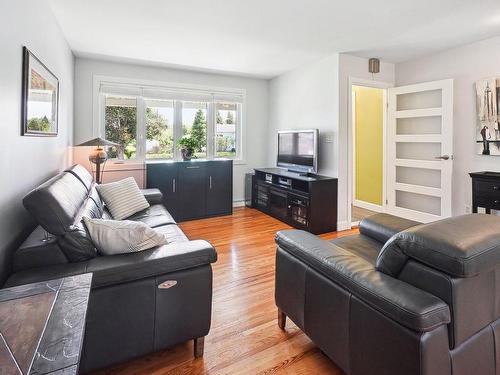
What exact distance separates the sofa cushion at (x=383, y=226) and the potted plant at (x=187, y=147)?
3251 millimetres

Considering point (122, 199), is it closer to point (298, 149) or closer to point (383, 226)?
point (383, 226)

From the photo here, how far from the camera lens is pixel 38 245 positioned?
1476 mm

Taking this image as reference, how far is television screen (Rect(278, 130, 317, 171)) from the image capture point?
Result: 4.38 metres

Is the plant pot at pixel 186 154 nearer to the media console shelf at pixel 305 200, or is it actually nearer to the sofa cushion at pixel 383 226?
the media console shelf at pixel 305 200

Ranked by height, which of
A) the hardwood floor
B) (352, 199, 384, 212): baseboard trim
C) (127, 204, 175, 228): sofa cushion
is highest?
(127, 204, 175, 228): sofa cushion

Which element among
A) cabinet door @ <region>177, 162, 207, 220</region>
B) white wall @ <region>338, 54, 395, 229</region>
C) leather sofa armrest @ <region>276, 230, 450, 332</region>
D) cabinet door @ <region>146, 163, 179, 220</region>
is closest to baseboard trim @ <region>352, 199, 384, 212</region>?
white wall @ <region>338, 54, 395, 229</region>

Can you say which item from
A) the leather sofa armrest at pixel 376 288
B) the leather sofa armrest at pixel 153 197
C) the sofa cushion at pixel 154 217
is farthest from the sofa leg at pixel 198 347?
the leather sofa armrest at pixel 153 197

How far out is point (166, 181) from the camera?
4.52 meters

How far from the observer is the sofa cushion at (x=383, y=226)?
6.81ft

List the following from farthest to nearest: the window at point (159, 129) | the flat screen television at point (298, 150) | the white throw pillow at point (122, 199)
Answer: the window at point (159, 129), the flat screen television at point (298, 150), the white throw pillow at point (122, 199)

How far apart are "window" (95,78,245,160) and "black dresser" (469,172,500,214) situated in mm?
3635

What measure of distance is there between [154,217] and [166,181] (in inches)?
63.1

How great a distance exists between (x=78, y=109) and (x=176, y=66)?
159 centimetres

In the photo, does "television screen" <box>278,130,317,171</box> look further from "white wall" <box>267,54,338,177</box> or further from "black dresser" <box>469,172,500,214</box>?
"black dresser" <box>469,172,500,214</box>
